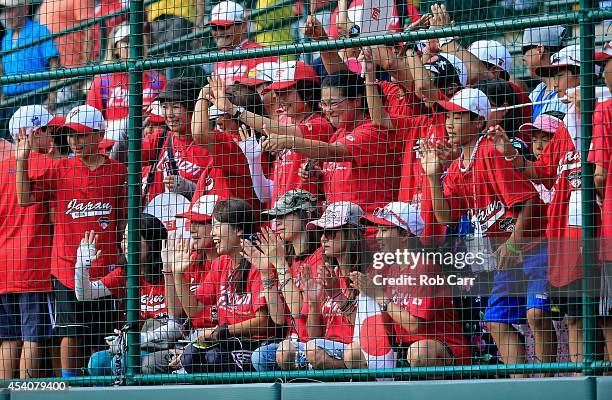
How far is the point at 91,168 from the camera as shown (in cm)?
636

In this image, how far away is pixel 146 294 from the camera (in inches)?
235

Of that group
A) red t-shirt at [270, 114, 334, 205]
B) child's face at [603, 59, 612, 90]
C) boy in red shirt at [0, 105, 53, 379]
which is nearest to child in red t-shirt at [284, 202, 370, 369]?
red t-shirt at [270, 114, 334, 205]

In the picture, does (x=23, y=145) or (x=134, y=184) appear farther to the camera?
(x=23, y=145)

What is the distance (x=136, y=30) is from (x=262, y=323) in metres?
1.75

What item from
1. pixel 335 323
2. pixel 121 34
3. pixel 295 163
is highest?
pixel 121 34

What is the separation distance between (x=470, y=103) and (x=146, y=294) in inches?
81.5

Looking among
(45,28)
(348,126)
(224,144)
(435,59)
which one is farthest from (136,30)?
(45,28)

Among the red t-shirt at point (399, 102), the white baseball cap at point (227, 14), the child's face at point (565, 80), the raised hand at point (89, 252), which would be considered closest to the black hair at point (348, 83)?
the red t-shirt at point (399, 102)

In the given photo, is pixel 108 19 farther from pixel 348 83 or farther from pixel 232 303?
pixel 232 303

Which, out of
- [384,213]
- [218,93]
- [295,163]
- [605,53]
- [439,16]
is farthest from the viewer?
[295,163]

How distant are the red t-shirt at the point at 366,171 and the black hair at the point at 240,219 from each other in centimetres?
44

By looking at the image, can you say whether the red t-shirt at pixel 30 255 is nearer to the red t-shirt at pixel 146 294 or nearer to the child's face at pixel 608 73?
the red t-shirt at pixel 146 294

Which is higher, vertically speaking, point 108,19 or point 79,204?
point 108,19

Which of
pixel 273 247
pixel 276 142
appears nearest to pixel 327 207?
pixel 273 247
